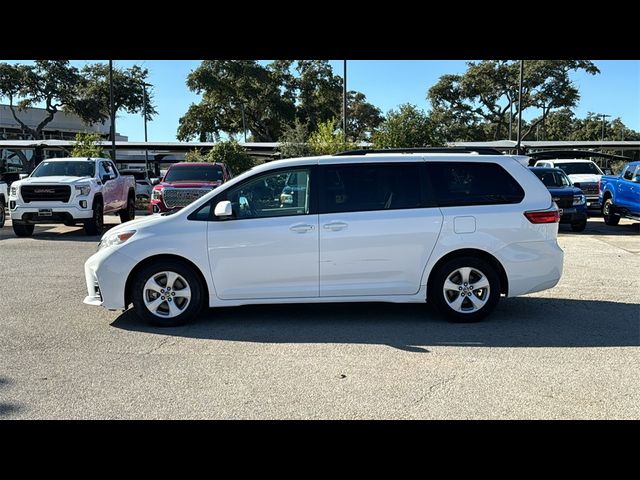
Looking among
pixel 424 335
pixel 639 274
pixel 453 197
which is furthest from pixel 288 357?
pixel 639 274

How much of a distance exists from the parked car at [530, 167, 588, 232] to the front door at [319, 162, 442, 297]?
10.8 metres

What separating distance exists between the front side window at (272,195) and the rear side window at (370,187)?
248 mm

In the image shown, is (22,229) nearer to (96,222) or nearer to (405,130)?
(96,222)

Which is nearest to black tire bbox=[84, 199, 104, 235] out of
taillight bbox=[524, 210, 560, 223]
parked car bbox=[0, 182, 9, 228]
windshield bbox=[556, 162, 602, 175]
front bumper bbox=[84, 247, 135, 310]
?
parked car bbox=[0, 182, 9, 228]

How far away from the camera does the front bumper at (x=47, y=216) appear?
Result: 1573 cm

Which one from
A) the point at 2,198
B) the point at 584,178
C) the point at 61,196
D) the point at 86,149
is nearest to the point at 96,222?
the point at 61,196

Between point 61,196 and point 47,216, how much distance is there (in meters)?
0.59

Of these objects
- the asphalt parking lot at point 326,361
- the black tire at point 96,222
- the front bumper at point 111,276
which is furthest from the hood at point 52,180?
the front bumper at point 111,276

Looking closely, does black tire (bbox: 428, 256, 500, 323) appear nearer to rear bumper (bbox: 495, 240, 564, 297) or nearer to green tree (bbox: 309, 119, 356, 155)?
rear bumper (bbox: 495, 240, 564, 297)

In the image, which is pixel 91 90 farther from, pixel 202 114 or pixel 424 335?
pixel 424 335

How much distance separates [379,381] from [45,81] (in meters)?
52.5

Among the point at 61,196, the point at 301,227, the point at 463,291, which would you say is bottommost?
the point at 463,291

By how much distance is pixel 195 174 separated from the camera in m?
17.9

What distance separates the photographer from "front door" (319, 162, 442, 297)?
7.05 m
